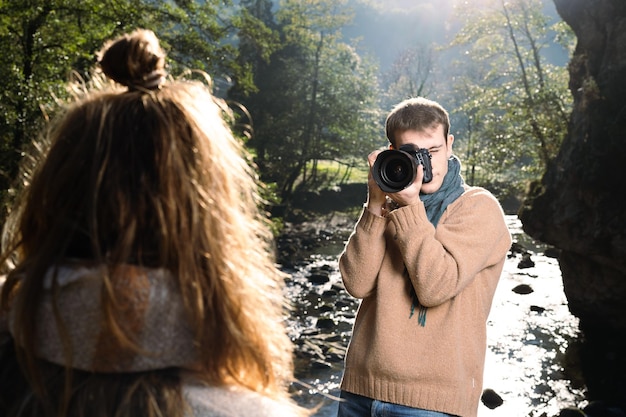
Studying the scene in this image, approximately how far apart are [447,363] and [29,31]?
417 inches

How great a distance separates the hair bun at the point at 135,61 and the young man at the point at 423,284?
3.63ft

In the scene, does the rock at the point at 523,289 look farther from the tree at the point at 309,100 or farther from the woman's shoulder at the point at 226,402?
the tree at the point at 309,100

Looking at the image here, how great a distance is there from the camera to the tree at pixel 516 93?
1898 cm

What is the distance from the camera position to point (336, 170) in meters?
34.4

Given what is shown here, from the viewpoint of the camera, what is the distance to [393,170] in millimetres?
2162

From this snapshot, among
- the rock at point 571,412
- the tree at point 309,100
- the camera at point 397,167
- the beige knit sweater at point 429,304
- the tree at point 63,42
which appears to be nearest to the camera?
the beige knit sweater at point 429,304

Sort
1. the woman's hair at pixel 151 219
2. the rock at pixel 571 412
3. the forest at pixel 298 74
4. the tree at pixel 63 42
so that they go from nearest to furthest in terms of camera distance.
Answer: the woman's hair at pixel 151 219, the rock at pixel 571 412, the tree at pixel 63 42, the forest at pixel 298 74

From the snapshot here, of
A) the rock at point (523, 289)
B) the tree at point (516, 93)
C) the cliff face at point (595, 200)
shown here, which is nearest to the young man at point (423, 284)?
the cliff face at point (595, 200)

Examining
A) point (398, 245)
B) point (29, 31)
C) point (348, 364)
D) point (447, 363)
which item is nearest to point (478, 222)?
point (398, 245)

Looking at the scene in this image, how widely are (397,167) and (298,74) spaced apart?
1105 inches

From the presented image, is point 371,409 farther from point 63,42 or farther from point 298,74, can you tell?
point 298,74

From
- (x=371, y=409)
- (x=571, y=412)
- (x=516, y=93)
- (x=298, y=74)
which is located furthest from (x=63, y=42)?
(x=298, y=74)

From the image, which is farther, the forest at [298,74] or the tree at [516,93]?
the tree at [516,93]

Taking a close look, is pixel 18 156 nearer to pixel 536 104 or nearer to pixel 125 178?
pixel 125 178
